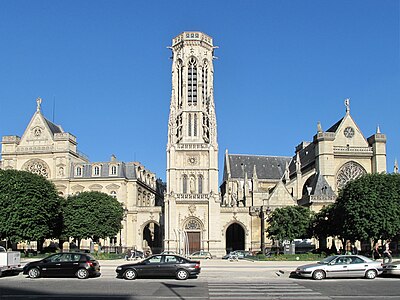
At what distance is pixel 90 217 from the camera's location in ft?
216

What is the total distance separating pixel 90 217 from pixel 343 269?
42724 mm

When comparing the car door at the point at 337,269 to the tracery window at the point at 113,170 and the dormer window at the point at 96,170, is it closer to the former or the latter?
the tracery window at the point at 113,170

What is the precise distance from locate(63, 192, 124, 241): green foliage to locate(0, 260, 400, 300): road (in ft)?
118

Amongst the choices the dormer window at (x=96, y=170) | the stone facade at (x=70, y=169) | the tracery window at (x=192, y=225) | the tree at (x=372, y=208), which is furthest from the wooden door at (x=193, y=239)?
the tree at (x=372, y=208)

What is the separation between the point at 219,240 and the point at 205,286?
49165 millimetres

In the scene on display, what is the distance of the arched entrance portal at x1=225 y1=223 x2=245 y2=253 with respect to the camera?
265ft

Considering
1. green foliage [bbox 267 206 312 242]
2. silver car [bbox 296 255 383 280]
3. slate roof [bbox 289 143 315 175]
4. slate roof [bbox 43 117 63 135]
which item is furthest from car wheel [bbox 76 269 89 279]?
slate roof [bbox 289 143 315 175]

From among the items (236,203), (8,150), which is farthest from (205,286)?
(8,150)

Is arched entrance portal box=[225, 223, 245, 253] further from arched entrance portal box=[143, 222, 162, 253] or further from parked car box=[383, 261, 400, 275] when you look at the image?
parked car box=[383, 261, 400, 275]

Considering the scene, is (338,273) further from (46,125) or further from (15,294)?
(46,125)

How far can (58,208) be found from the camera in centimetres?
6150

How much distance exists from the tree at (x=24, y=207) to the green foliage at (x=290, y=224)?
23749 millimetres

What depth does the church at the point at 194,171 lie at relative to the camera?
73.6 metres

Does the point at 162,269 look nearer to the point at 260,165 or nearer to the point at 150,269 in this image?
the point at 150,269
